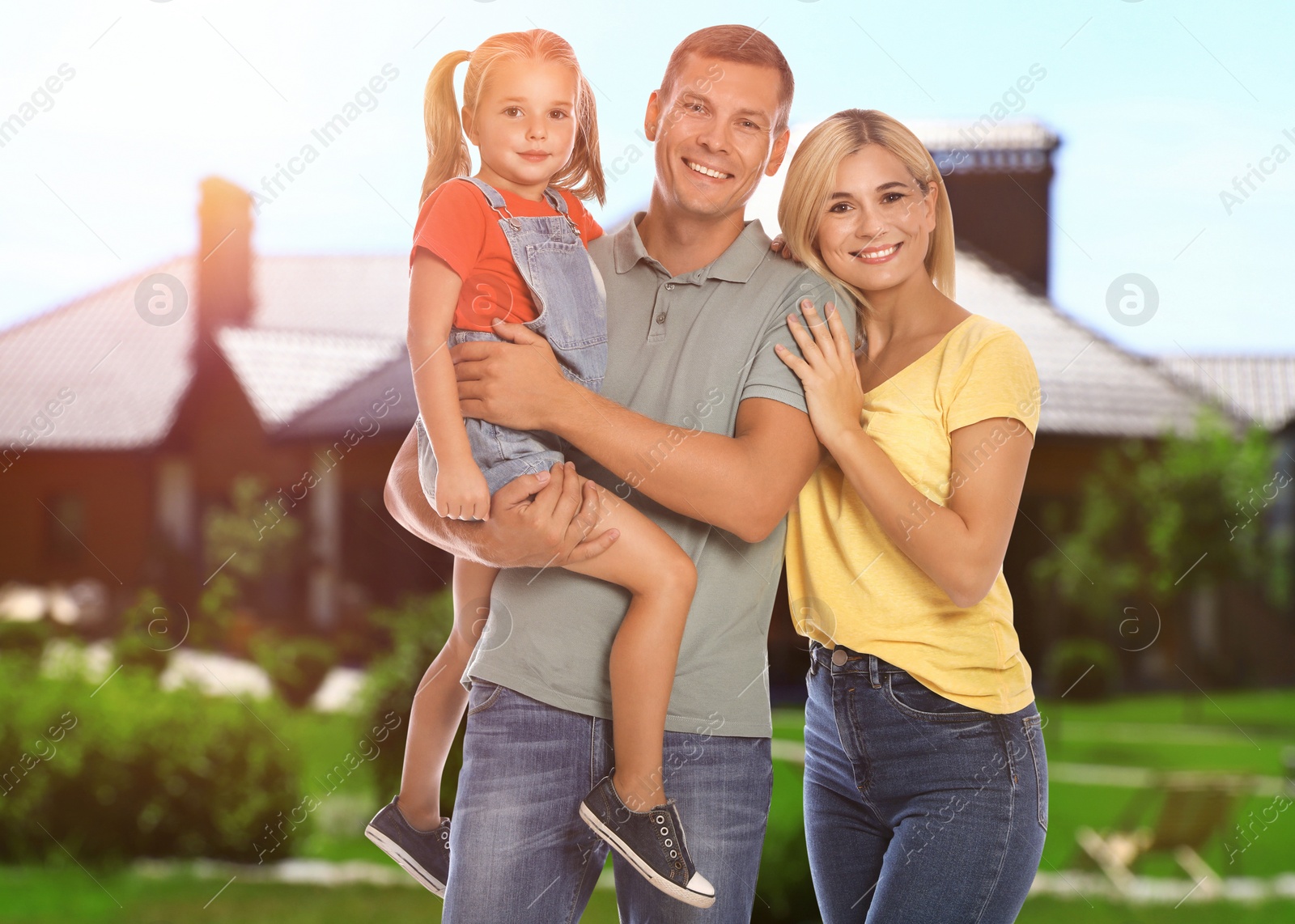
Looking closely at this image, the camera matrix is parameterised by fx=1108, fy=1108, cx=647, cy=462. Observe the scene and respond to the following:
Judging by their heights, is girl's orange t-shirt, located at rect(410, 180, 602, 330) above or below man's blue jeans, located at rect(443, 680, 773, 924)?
above

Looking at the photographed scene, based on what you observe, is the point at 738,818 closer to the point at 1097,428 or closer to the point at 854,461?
the point at 854,461

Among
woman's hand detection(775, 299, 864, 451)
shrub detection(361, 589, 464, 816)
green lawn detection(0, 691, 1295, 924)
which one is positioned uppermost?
woman's hand detection(775, 299, 864, 451)

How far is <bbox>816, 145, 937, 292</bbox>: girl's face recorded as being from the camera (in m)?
1.54

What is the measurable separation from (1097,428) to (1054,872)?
4739mm

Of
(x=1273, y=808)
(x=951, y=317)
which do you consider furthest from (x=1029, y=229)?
(x=951, y=317)

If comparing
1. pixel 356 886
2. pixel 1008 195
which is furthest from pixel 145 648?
pixel 1008 195

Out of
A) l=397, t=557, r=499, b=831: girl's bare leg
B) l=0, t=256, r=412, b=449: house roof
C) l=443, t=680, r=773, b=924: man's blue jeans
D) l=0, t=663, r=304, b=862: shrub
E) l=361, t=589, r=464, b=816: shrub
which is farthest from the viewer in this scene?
l=0, t=256, r=412, b=449: house roof

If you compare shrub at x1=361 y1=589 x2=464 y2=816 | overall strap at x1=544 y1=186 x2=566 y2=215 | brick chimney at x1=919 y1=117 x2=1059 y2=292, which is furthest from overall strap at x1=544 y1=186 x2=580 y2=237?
brick chimney at x1=919 y1=117 x2=1059 y2=292

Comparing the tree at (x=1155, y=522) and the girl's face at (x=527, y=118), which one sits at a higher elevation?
the girl's face at (x=527, y=118)

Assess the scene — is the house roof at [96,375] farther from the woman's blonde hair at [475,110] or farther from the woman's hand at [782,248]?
the woman's hand at [782,248]

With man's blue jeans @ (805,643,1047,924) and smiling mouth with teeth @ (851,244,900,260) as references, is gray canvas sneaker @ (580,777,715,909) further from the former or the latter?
smiling mouth with teeth @ (851,244,900,260)

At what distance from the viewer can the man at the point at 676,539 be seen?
1.46 m

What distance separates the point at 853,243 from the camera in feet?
5.13

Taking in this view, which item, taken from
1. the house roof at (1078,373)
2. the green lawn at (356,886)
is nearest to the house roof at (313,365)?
the house roof at (1078,373)
